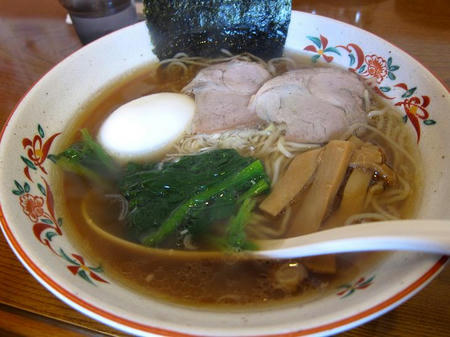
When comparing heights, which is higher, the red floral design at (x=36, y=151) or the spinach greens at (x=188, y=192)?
the red floral design at (x=36, y=151)

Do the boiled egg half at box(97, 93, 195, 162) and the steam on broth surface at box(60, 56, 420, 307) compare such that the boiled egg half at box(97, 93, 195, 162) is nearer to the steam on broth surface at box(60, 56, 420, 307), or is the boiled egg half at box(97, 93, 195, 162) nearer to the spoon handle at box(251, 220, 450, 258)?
the steam on broth surface at box(60, 56, 420, 307)

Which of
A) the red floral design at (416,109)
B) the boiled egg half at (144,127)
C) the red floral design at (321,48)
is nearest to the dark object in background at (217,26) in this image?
the red floral design at (321,48)

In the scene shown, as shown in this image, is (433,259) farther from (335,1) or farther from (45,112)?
(335,1)

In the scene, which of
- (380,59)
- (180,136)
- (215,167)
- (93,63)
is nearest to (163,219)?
(215,167)

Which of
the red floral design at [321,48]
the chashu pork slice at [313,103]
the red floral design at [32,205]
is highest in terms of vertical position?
the red floral design at [321,48]

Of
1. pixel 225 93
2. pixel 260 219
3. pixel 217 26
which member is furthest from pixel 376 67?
pixel 260 219

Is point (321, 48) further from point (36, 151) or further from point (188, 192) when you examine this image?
point (36, 151)

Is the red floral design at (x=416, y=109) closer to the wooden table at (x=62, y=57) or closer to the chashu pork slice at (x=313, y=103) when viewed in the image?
the chashu pork slice at (x=313, y=103)

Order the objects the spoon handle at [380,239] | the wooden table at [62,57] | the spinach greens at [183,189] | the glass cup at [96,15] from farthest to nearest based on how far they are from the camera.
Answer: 1. the glass cup at [96,15]
2. the spinach greens at [183,189]
3. the wooden table at [62,57]
4. the spoon handle at [380,239]
